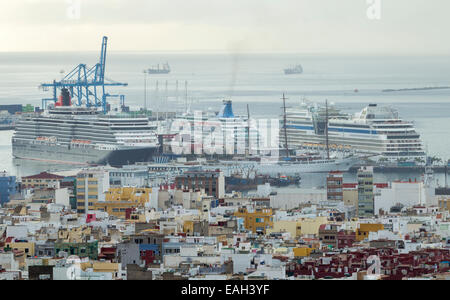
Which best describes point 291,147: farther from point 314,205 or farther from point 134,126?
point 314,205

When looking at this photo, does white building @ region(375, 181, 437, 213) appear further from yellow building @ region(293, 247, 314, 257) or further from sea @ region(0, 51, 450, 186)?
sea @ region(0, 51, 450, 186)

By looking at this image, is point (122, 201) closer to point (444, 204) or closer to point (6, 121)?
point (444, 204)

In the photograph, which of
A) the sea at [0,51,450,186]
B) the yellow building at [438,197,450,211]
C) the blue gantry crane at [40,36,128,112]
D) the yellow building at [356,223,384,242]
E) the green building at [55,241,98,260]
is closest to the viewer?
the green building at [55,241,98,260]

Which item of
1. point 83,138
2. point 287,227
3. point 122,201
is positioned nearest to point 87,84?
point 83,138

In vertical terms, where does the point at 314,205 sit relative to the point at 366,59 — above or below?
below

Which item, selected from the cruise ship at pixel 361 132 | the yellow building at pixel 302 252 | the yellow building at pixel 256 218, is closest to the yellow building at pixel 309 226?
the yellow building at pixel 256 218

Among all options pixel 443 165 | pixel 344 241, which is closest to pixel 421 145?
pixel 443 165

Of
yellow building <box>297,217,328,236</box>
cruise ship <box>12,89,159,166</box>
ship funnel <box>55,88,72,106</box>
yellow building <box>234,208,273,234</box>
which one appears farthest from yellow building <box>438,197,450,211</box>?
ship funnel <box>55,88,72,106</box>
